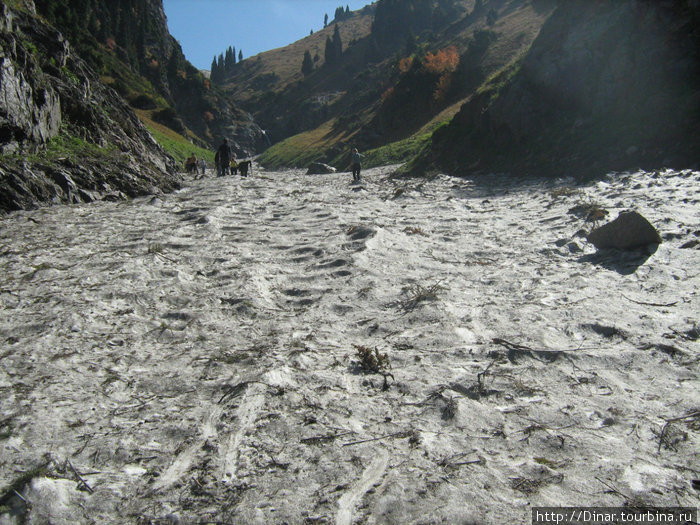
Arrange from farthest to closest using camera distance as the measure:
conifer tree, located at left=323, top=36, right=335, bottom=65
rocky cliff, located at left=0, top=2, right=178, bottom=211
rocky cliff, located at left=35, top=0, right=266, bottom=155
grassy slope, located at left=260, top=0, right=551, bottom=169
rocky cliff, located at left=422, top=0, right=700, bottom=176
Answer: conifer tree, located at left=323, top=36, right=335, bottom=65, rocky cliff, located at left=35, top=0, right=266, bottom=155, grassy slope, located at left=260, top=0, right=551, bottom=169, rocky cliff, located at left=422, top=0, right=700, bottom=176, rocky cliff, located at left=0, top=2, right=178, bottom=211

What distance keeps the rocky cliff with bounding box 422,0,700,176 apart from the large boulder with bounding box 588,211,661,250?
6.73 m

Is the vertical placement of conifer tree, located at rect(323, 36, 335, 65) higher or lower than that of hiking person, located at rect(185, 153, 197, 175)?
higher

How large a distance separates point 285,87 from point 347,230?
15361 cm

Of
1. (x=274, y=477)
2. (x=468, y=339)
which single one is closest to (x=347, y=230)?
(x=468, y=339)

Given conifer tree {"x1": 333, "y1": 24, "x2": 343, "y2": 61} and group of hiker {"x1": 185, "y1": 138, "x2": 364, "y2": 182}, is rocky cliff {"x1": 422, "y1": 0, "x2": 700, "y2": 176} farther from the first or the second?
conifer tree {"x1": 333, "y1": 24, "x2": 343, "y2": 61}

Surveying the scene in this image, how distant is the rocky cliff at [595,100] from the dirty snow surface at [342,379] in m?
6.76

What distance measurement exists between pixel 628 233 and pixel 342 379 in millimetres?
5703

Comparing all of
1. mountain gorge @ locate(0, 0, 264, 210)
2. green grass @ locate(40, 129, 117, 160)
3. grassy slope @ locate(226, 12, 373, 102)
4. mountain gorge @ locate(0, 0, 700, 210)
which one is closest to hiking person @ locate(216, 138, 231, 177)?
mountain gorge @ locate(0, 0, 700, 210)

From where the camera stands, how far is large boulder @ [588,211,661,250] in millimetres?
6644

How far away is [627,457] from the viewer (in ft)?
9.04

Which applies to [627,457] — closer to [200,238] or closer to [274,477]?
[274,477]

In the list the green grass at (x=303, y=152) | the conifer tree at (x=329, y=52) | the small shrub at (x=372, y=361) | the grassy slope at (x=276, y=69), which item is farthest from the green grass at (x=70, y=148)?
the conifer tree at (x=329, y=52)

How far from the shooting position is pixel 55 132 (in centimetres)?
1268

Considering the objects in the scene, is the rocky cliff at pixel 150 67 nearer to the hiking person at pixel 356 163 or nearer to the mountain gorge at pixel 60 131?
the mountain gorge at pixel 60 131
